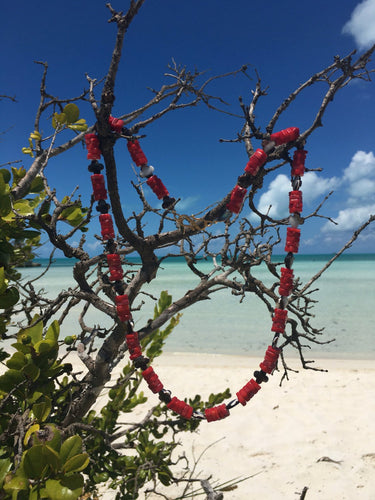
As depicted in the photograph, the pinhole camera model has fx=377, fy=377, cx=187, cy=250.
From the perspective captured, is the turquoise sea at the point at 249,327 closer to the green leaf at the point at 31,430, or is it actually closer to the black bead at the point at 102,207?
the black bead at the point at 102,207

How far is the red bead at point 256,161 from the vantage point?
2.03 m

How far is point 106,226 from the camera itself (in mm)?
2137

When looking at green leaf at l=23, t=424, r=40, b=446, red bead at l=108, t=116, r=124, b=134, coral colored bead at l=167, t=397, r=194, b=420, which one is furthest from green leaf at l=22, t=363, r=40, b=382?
red bead at l=108, t=116, r=124, b=134

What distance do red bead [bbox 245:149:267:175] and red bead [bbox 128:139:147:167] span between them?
1.95 ft

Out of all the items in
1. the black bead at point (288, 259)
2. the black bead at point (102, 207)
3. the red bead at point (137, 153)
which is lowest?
the black bead at point (288, 259)

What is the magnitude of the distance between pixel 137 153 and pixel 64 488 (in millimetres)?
1625

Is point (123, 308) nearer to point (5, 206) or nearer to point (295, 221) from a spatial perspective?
point (5, 206)

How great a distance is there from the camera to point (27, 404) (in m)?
1.82

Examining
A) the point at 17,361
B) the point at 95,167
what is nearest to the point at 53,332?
the point at 17,361

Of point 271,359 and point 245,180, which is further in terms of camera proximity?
point 271,359

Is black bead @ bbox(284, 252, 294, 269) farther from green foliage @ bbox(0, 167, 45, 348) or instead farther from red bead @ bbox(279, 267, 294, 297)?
green foliage @ bbox(0, 167, 45, 348)

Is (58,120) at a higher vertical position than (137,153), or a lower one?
higher

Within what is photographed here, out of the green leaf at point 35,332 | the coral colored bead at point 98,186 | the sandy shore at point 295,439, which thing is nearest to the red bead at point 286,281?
the coral colored bead at point 98,186

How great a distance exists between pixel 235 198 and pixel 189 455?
466cm
